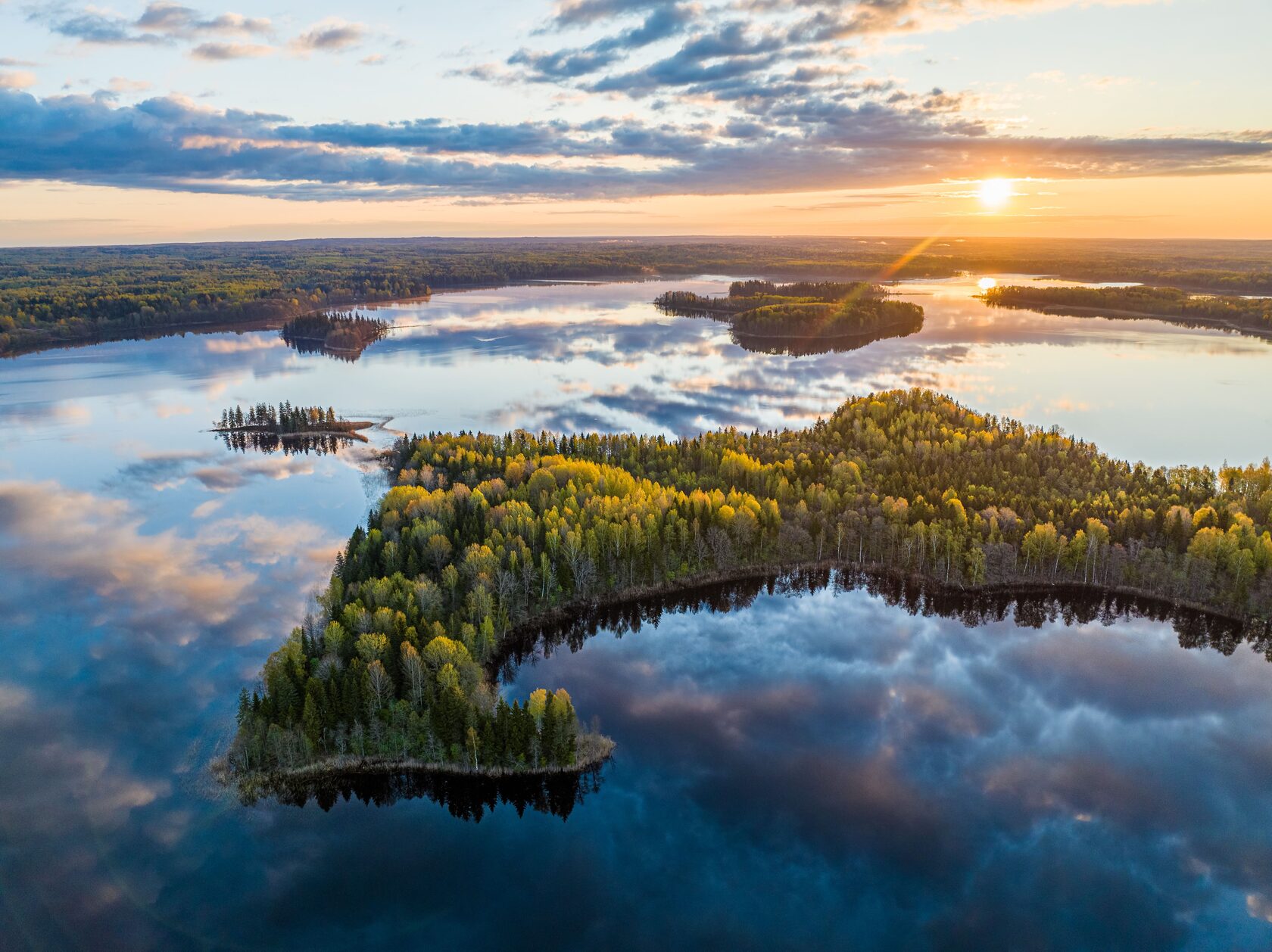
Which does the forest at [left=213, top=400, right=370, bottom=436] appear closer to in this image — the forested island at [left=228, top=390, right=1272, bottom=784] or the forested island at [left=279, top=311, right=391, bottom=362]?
the forested island at [left=228, top=390, right=1272, bottom=784]

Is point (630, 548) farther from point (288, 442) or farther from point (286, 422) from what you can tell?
point (286, 422)

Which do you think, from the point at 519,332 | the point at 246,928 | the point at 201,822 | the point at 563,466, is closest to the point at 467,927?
the point at 246,928

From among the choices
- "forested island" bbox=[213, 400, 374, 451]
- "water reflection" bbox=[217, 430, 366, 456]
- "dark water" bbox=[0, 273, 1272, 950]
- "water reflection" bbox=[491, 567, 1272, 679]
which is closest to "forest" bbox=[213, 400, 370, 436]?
"forested island" bbox=[213, 400, 374, 451]

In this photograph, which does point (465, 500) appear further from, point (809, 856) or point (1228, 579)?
point (1228, 579)

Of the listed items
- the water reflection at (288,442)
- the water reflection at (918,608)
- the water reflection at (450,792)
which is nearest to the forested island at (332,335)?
the water reflection at (288,442)

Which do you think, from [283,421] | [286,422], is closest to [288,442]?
[286,422]

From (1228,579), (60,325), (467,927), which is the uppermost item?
(60,325)

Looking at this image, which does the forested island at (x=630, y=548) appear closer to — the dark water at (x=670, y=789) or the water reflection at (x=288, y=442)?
the dark water at (x=670, y=789)

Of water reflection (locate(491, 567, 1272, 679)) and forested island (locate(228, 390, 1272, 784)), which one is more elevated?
forested island (locate(228, 390, 1272, 784))
